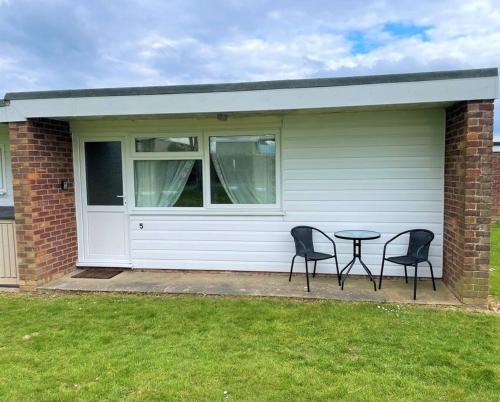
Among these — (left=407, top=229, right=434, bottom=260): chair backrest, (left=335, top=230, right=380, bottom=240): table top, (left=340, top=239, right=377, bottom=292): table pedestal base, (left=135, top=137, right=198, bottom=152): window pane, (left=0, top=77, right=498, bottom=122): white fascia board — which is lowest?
(left=340, top=239, right=377, bottom=292): table pedestal base

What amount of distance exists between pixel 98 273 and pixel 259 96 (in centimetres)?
360

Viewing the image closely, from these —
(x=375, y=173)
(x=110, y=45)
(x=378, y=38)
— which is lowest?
(x=375, y=173)

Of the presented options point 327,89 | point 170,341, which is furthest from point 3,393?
point 327,89

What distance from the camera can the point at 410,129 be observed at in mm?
5176

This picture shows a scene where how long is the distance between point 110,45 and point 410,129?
16.5 m

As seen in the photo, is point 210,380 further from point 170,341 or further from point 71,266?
point 71,266

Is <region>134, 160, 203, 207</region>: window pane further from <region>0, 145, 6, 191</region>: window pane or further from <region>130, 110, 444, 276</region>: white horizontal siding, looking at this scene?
<region>0, 145, 6, 191</region>: window pane

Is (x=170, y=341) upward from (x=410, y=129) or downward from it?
downward

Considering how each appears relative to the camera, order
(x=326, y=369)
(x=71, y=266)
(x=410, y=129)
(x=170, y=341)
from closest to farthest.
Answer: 1. (x=326, y=369)
2. (x=170, y=341)
3. (x=410, y=129)
4. (x=71, y=266)

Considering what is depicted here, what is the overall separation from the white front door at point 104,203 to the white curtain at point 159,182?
261 millimetres

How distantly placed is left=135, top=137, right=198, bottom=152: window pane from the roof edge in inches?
42.5

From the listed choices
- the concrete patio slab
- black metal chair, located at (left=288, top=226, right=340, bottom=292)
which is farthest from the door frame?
black metal chair, located at (left=288, top=226, right=340, bottom=292)

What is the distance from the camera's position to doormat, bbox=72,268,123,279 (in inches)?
223

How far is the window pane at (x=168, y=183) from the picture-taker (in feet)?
19.2
